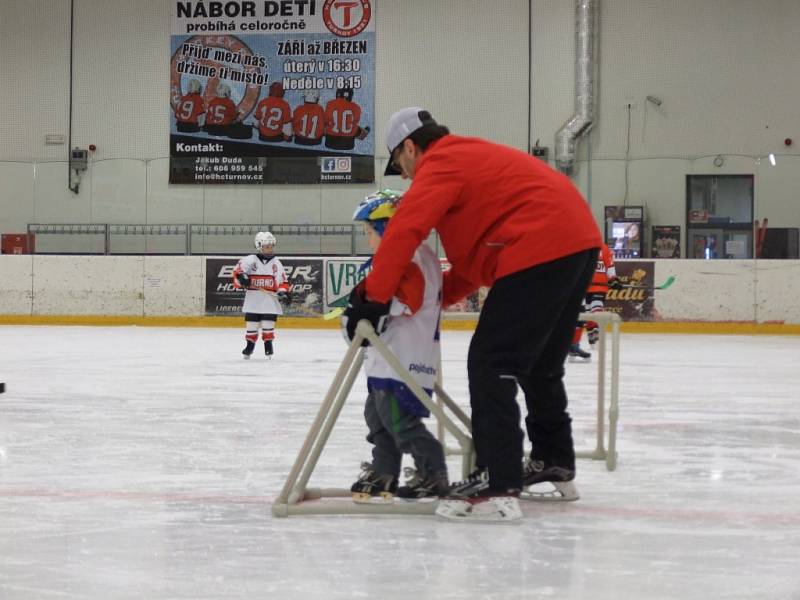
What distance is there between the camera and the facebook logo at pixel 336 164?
15.8 metres

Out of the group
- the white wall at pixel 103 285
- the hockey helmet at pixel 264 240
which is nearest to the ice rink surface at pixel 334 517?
the hockey helmet at pixel 264 240

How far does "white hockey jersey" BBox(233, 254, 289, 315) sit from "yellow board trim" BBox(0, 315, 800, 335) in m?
3.28

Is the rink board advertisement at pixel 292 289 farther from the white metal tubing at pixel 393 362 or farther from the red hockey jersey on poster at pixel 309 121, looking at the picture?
the white metal tubing at pixel 393 362

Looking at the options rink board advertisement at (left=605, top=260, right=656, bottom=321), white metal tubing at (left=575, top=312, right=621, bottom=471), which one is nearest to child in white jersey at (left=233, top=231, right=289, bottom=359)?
rink board advertisement at (left=605, top=260, right=656, bottom=321)

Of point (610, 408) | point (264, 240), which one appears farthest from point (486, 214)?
point (264, 240)

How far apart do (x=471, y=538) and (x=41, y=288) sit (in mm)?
11963

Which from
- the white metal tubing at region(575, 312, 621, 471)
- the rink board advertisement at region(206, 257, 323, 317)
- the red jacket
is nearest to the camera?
the red jacket

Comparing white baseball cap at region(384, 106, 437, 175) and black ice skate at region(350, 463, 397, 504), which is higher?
white baseball cap at region(384, 106, 437, 175)

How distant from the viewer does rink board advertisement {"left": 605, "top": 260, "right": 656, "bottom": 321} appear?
12836 mm

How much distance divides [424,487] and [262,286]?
6.60m

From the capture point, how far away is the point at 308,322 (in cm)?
1334

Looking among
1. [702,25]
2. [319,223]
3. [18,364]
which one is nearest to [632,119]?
[702,25]

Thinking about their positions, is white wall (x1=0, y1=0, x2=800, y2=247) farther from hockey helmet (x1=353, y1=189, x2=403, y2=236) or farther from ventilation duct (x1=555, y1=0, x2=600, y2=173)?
hockey helmet (x1=353, y1=189, x2=403, y2=236)

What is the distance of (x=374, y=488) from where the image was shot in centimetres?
298
